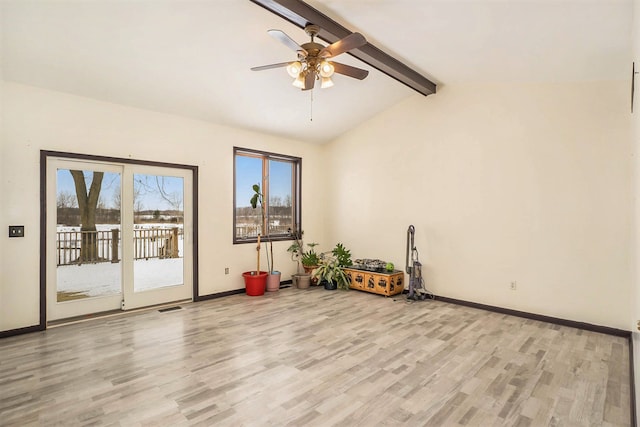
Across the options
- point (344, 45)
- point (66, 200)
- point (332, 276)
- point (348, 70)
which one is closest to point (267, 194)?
point (332, 276)

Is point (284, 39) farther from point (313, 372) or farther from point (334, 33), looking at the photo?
point (313, 372)

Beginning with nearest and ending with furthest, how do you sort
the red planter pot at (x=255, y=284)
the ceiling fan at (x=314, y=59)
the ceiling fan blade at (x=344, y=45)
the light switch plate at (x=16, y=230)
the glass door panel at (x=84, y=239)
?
the ceiling fan blade at (x=344, y=45) → the ceiling fan at (x=314, y=59) → the light switch plate at (x=16, y=230) → the glass door panel at (x=84, y=239) → the red planter pot at (x=255, y=284)

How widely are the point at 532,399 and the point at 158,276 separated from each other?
4.74 m

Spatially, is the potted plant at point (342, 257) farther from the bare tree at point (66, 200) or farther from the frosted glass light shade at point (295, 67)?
the bare tree at point (66, 200)

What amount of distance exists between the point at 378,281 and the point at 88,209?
4.43 m

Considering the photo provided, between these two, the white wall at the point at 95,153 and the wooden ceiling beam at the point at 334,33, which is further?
the white wall at the point at 95,153

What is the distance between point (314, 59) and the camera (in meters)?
3.21

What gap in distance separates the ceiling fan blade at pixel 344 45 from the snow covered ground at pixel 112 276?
3743 mm

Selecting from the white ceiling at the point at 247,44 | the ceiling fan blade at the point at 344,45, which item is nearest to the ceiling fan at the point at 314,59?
the ceiling fan blade at the point at 344,45

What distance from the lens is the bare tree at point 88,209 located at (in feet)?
13.9

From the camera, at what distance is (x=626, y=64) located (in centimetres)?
357

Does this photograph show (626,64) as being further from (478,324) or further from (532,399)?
(532,399)

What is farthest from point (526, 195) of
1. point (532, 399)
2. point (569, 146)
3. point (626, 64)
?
Result: point (532, 399)

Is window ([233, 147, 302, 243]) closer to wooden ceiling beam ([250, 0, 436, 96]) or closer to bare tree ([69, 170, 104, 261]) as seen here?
bare tree ([69, 170, 104, 261])
